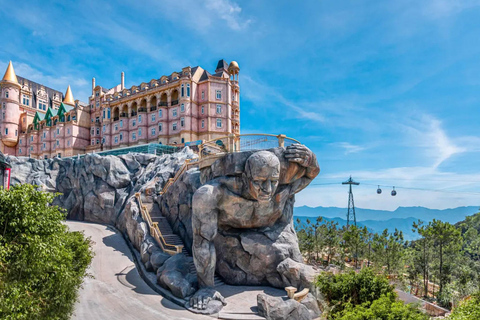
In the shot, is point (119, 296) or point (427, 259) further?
point (427, 259)

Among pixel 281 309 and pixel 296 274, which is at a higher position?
pixel 296 274

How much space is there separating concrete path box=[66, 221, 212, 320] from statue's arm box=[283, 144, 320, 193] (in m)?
9.10

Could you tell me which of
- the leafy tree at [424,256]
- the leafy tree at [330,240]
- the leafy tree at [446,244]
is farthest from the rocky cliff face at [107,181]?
the leafy tree at [446,244]

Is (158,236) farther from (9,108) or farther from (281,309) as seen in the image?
(9,108)

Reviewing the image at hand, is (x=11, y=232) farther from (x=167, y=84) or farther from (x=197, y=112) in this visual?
(x=167, y=84)

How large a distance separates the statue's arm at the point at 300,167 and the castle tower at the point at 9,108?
6918cm

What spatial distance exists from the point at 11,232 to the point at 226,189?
1048cm

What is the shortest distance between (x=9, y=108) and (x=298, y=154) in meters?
70.2

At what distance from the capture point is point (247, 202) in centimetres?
1617

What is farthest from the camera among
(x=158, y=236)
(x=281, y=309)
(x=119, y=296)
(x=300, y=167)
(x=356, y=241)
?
(x=356, y=241)

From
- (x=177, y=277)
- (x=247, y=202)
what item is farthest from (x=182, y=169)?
(x=177, y=277)

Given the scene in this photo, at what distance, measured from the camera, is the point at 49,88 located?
70812mm

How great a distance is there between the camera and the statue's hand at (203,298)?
14250mm

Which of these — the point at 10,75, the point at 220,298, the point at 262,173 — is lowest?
the point at 220,298
